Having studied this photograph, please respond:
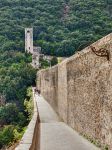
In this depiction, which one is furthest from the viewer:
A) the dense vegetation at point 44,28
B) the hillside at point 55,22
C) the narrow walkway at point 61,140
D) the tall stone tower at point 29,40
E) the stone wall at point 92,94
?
the tall stone tower at point 29,40

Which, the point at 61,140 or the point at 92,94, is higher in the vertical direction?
the point at 92,94

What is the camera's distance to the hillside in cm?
11575

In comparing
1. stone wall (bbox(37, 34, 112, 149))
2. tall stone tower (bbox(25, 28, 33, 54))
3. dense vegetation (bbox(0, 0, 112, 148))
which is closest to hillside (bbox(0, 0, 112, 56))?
dense vegetation (bbox(0, 0, 112, 148))

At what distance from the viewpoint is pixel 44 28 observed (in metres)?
132

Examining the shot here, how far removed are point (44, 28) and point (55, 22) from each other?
571cm

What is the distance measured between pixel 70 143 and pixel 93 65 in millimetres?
2677

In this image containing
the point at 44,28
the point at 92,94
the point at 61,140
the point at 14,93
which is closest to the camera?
the point at 92,94

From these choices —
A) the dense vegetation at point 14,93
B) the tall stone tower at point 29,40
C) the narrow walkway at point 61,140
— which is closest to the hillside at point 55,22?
the tall stone tower at point 29,40

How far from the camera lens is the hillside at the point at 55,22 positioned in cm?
11575

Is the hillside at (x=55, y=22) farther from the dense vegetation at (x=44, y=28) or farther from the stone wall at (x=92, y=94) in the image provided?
the stone wall at (x=92, y=94)

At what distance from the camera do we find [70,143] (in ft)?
51.3

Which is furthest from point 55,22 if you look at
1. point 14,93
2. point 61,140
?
point 61,140

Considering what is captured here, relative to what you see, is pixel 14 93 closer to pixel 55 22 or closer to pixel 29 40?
pixel 29 40

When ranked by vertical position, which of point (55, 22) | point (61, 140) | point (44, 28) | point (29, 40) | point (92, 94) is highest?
point (55, 22)
